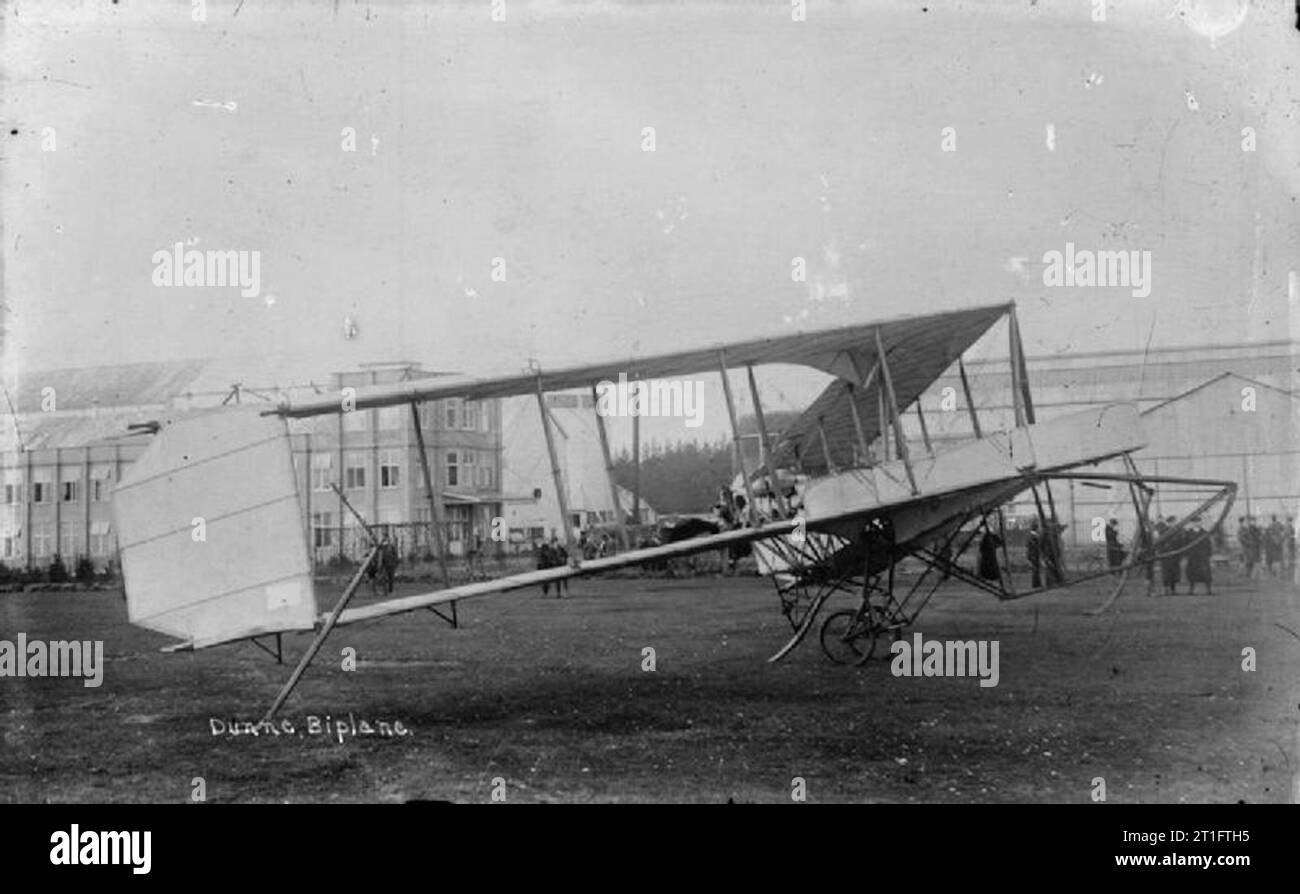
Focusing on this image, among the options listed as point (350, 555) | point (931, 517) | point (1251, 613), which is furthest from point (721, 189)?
point (350, 555)

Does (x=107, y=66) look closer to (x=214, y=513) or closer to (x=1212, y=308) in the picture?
(x=214, y=513)

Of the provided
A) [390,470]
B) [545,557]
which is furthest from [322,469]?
[545,557]

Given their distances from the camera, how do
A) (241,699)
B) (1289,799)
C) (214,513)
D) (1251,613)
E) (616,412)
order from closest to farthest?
(1289,799), (214,513), (616,412), (241,699), (1251,613)

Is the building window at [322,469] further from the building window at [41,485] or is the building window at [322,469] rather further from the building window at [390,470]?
the building window at [41,485]

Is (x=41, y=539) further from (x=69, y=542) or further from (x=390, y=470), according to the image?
(x=390, y=470)

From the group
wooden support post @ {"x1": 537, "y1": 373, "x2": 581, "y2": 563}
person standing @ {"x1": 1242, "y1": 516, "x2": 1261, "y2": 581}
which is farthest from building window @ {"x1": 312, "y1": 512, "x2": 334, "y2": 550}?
wooden support post @ {"x1": 537, "y1": 373, "x2": 581, "y2": 563}

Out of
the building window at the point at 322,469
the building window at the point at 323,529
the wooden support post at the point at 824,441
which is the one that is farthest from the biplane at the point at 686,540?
the building window at the point at 323,529

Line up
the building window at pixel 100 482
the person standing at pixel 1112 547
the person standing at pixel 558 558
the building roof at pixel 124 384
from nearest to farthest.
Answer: the person standing at pixel 1112 547 < the building roof at pixel 124 384 < the person standing at pixel 558 558 < the building window at pixel 100 482
